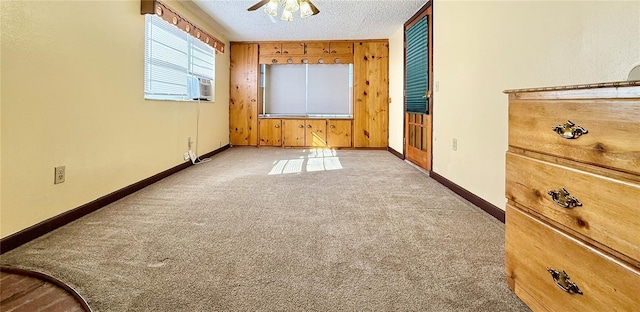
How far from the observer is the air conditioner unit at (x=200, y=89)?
4594 millimetres

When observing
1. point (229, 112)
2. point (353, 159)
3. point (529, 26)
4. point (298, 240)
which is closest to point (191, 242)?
point (298, 240)

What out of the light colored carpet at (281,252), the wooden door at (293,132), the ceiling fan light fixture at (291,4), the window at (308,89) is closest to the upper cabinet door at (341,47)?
the window at (308,89)

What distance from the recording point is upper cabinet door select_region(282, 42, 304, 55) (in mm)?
6523

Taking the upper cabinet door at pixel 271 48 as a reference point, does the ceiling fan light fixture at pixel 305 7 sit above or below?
below

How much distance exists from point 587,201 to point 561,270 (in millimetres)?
251

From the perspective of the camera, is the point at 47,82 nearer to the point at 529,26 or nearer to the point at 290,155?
the point at 529,26

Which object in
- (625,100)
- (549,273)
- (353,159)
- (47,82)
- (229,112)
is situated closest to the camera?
(625,100)

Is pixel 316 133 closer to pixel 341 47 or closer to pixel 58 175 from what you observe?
pixel 341 47

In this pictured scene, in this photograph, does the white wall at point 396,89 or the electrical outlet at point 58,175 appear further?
the white wall at point 396,89

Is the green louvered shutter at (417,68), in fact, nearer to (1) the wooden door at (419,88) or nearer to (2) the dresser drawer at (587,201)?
(1) the wooden door at (419,88)

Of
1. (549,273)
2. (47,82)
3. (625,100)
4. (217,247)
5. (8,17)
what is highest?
(8,17)

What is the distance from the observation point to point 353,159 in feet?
17.2

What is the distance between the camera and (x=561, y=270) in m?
1.03

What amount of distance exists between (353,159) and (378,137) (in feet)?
5.15
